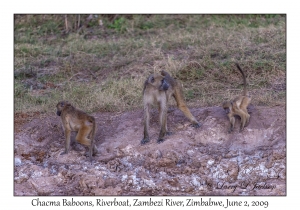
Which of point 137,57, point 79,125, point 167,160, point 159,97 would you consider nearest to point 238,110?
point 159,97

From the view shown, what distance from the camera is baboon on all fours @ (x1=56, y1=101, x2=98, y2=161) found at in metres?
7.14

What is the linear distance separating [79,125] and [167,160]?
4.30 ft

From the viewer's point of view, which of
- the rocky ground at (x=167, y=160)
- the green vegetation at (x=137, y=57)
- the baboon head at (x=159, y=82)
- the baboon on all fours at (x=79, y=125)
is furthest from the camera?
the green vegetation at (x=137, y=57)

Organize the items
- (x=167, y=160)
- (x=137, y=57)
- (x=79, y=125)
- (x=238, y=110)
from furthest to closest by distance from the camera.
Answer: (x=137, y=57), (x=238, y=110), (x=79, y=125), (x=167, y=160)

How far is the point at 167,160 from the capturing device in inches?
277

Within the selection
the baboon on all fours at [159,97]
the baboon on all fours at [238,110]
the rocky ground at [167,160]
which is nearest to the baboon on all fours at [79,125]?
the rocky ground at [167,160]

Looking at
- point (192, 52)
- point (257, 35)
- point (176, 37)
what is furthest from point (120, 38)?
point (257, 35)

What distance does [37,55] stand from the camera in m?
12.6

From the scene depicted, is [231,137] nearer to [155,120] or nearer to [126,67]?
[155,120]

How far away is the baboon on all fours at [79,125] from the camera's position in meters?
7.14

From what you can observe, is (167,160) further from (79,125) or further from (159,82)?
(79,125)

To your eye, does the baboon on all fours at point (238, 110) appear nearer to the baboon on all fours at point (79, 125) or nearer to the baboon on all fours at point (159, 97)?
the baboon on all fours at point (159, 97)

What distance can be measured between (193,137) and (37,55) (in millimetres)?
6402

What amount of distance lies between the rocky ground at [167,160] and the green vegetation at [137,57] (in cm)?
97
